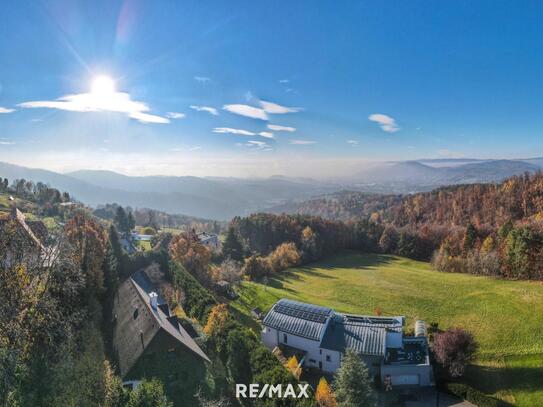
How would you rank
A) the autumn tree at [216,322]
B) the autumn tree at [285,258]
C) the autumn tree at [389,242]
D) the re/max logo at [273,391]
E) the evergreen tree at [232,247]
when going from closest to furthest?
1. the re/max logo at [273,391]
2. the autumn tree at [216,322]
3. the autumn tree at [285,258]
4. the evergreen tree at [232,247]
5. the autumn tree at [389,242]

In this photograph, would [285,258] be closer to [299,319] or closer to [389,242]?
[389,242]

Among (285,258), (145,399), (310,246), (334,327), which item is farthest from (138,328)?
(310,246)

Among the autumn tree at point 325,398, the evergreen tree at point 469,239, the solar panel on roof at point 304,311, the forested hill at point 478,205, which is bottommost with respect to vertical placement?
the autumn tree at point 325,398

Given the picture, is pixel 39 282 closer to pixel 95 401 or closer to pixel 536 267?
pixel 95 401

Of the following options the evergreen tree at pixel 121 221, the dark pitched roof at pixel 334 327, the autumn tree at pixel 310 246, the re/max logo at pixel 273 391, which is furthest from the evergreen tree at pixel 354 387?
the evergreen tree at pixel 121 221

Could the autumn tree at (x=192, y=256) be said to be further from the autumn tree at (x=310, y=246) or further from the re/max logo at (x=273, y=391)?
the autumn tree at (x=310, y=246)

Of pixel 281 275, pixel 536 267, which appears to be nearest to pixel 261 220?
pixel 281 275
